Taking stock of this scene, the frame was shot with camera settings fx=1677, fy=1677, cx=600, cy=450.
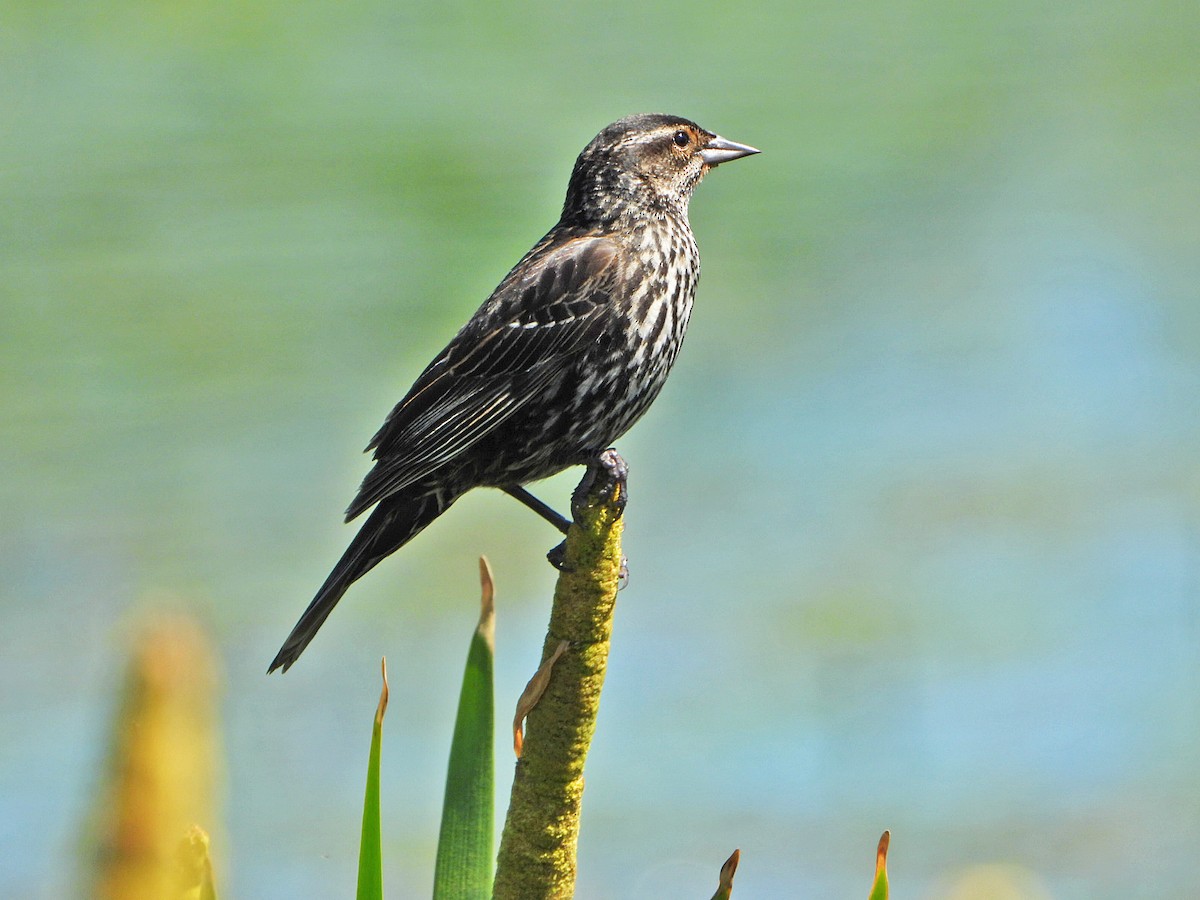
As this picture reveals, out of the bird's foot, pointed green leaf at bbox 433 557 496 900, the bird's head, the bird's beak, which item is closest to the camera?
pointed green leaf at bbox 433 557 496 900

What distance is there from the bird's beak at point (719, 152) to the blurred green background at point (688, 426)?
3.69 ft

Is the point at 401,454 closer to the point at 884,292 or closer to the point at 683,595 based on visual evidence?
the point at 683,595

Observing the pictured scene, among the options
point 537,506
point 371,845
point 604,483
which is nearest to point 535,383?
point 537,506

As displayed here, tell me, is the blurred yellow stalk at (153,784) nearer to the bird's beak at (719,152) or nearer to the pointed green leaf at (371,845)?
the pointed green leaf at (371,845)

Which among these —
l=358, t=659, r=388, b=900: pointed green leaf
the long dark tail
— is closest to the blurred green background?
the long dark tail

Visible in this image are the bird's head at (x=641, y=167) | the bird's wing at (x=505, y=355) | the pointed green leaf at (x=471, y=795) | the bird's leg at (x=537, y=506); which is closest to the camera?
the pointed green leaf at (x=471, y=795)

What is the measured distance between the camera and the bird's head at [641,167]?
11.3 feet

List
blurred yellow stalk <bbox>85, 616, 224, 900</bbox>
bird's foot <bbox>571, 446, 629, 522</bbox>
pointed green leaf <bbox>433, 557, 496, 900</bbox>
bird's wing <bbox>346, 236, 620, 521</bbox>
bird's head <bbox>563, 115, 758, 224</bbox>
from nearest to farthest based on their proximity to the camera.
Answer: blurred yellow stalk <bbox>85, 616, 224, 900</bbox> → pointed green leaf <bbox>433, 557, 496, 900</bbox> → bird's foot <bbox>571, 446, 629, 522</bbox> → bird's wing <bbox>346, 236, 620, 521</bbox> → bird's head <bbox>563, 115, 758, 224</bbox>

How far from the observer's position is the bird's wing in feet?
9.86

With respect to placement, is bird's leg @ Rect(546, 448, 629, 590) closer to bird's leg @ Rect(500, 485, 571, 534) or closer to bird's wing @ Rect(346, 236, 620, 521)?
bird's wing @ Rect(346, 236, 620, 521)

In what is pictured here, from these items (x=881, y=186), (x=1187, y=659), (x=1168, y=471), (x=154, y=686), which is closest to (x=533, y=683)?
(x=154, y=686)

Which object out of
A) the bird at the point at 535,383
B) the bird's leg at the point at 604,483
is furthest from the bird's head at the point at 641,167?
the bird's leg at the point at 604,483

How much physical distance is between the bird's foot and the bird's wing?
0.54 m

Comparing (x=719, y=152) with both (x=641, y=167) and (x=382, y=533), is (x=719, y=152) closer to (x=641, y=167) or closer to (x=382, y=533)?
(x=641, y=167)
